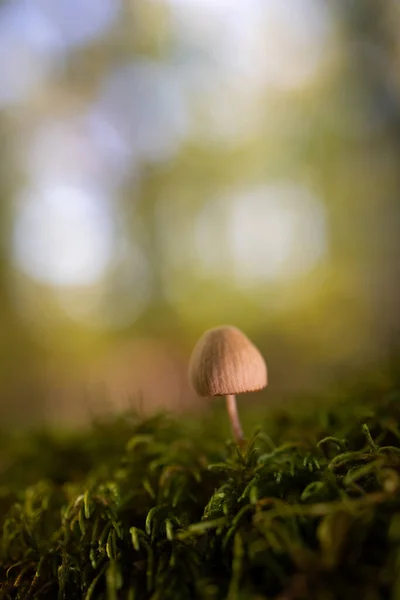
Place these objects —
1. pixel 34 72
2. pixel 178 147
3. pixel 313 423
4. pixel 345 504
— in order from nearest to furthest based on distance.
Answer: pixel 345 504
pixel 313 423
pixel 34 72
pixel 178 147

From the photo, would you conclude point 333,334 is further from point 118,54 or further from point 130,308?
point 118,54

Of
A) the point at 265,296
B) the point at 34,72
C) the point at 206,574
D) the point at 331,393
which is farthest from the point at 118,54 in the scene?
the point at 206,574

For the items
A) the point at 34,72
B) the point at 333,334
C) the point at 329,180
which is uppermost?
the point at 34,72

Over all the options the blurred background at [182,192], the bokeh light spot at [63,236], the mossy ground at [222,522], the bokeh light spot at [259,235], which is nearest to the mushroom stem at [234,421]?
the mossy ground at [222,522]

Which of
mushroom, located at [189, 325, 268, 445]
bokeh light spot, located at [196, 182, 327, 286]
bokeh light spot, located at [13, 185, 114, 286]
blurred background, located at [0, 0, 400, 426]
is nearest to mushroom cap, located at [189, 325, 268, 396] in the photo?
mushroom, located at [189, 325, 268, 445]

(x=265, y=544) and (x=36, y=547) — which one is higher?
(x=265, y=544)

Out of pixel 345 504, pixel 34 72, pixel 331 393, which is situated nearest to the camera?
pixel 345 504
